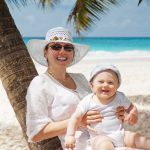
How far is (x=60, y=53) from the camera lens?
3.64 metres

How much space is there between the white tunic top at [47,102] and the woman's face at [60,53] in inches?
4.7

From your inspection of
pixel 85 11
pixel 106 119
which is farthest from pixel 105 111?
pixel 85 11

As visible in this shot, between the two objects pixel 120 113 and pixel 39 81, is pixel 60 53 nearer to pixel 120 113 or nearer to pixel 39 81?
pixel 39 81

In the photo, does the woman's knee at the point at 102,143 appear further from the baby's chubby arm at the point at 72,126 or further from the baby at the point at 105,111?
the baby's chubby arm at the point at 72,126

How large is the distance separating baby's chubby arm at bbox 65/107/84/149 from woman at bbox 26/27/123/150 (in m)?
0.06

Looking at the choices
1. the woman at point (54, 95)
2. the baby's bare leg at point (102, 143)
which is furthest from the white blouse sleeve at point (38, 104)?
the baby's bare leg at point (102, 143)

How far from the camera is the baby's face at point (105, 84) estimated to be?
3.43 meters

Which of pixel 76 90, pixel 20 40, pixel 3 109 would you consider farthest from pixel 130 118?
pixel 3 109

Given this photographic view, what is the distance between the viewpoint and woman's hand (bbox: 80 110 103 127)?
3420mm

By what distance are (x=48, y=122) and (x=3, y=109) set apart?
7661mm

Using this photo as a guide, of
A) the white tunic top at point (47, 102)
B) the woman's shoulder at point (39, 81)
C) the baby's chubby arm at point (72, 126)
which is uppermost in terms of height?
the woman's shoulder at point (39, 81)

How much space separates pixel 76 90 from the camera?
3.74m

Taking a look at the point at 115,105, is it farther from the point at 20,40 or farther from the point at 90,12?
the point at 90,12

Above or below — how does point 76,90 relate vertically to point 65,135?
above
